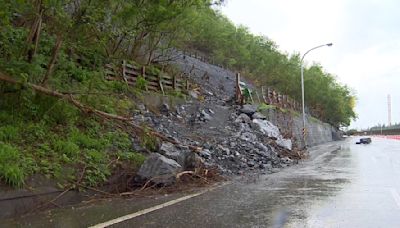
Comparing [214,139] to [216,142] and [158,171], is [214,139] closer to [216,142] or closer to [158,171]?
[216,142]

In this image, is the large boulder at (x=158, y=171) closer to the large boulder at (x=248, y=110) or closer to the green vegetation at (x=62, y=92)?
the green vegetation at (x=62, y=92)

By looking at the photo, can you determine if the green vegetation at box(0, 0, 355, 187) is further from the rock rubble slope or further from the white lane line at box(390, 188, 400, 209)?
the white lane line at box(390, 188, 400, 209)

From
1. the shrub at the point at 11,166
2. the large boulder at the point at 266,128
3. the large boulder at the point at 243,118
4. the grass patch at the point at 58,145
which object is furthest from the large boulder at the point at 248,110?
the shrub at the point at 11,166

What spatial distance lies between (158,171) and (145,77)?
40.7 feet

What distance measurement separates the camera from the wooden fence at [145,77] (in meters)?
20.3

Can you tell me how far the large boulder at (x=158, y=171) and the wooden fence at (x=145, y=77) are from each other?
30.8 ft

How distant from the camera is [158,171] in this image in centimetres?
1088

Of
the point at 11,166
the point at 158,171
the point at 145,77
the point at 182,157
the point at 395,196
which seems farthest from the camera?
the point at 145,77

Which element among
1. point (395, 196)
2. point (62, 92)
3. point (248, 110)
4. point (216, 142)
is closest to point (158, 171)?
point (62, 92)

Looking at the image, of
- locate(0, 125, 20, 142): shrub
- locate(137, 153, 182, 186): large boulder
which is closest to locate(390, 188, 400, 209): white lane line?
locate(137, 153, 182, 186): large boulder

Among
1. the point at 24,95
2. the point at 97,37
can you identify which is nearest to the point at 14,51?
the point at 24,95

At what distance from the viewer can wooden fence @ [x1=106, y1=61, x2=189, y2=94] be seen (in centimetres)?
2034

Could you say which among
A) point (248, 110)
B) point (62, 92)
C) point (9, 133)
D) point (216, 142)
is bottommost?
point (216, 142)

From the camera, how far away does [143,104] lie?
19.7 metres
